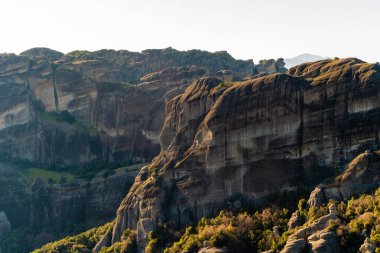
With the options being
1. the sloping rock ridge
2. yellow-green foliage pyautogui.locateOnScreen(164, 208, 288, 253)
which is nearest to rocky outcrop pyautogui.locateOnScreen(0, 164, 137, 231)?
the sloping rock ridge

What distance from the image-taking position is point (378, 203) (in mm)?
69750

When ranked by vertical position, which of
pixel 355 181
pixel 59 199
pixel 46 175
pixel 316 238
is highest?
pixel 355 181

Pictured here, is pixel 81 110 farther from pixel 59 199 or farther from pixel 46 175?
pixel 59 199

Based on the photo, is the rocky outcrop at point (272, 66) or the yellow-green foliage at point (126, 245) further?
the rocky outcrop at point (272, 66)

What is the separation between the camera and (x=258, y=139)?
8481 centimetres

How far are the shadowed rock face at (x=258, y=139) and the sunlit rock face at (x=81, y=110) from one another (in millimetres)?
53155

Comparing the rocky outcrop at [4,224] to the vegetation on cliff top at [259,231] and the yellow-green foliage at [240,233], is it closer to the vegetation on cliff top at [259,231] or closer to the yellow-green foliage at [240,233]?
the vegetation on cliff top at [259,231]

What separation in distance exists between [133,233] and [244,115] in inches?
868

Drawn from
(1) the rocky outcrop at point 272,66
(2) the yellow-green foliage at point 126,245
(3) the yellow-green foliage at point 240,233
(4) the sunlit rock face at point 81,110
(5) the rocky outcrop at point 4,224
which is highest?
(1) the rocky outcrop at point 272,66

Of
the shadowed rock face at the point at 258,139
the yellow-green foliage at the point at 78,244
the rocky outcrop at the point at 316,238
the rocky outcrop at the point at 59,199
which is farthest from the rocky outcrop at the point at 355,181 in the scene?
the rocky outcrop at the point at 59,199

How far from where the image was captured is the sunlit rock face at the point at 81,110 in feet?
501

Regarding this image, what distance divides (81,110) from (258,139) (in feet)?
274

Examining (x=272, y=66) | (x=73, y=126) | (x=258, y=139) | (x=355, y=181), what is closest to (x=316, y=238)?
(x=355, y=181)

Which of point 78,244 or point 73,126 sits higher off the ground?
point 73,126
